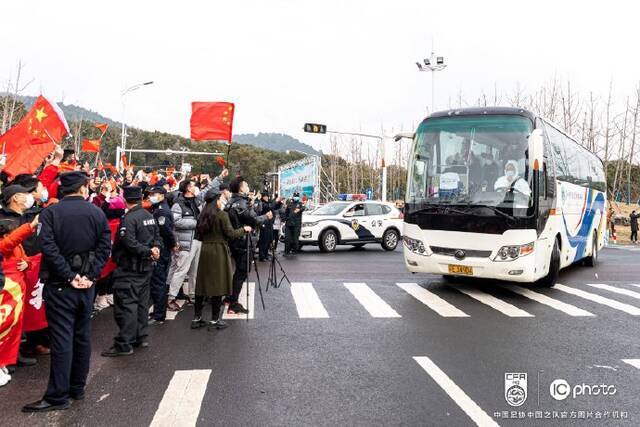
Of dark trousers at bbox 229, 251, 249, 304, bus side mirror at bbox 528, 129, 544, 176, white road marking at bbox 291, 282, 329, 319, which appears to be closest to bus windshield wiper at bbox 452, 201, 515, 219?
bus side mirror at bbox 528, 129, 544, 176

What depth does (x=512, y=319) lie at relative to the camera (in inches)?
313

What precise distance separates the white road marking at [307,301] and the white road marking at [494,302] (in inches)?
110

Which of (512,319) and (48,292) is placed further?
(512,319)

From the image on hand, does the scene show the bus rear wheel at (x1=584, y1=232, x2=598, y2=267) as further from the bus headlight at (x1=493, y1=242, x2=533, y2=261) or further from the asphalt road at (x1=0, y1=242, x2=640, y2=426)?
the bus headlight at (x1=493, y1=242, x2=533, y2=261)

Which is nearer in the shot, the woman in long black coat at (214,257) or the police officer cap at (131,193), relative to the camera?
the police officer cap at (131,193)

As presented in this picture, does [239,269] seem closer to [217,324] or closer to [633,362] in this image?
[217,324]

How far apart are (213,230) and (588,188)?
35.9ft

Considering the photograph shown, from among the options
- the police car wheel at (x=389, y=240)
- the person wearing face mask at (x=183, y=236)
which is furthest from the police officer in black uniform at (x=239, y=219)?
the police car wheel at (x=389, y=240)

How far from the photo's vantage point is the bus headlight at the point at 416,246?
9.92 meters

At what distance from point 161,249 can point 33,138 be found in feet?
10.1

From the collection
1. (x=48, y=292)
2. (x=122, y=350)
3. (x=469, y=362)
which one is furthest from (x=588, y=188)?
(x=48, y=292)

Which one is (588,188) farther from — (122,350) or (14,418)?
(14,418)

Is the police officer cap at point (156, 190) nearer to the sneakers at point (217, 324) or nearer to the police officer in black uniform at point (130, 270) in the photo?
the police officer in black uniform at point (130, 270)

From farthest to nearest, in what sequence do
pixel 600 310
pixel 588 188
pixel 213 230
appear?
pixel 588 188, pixel 600 310, pixel 213 230
